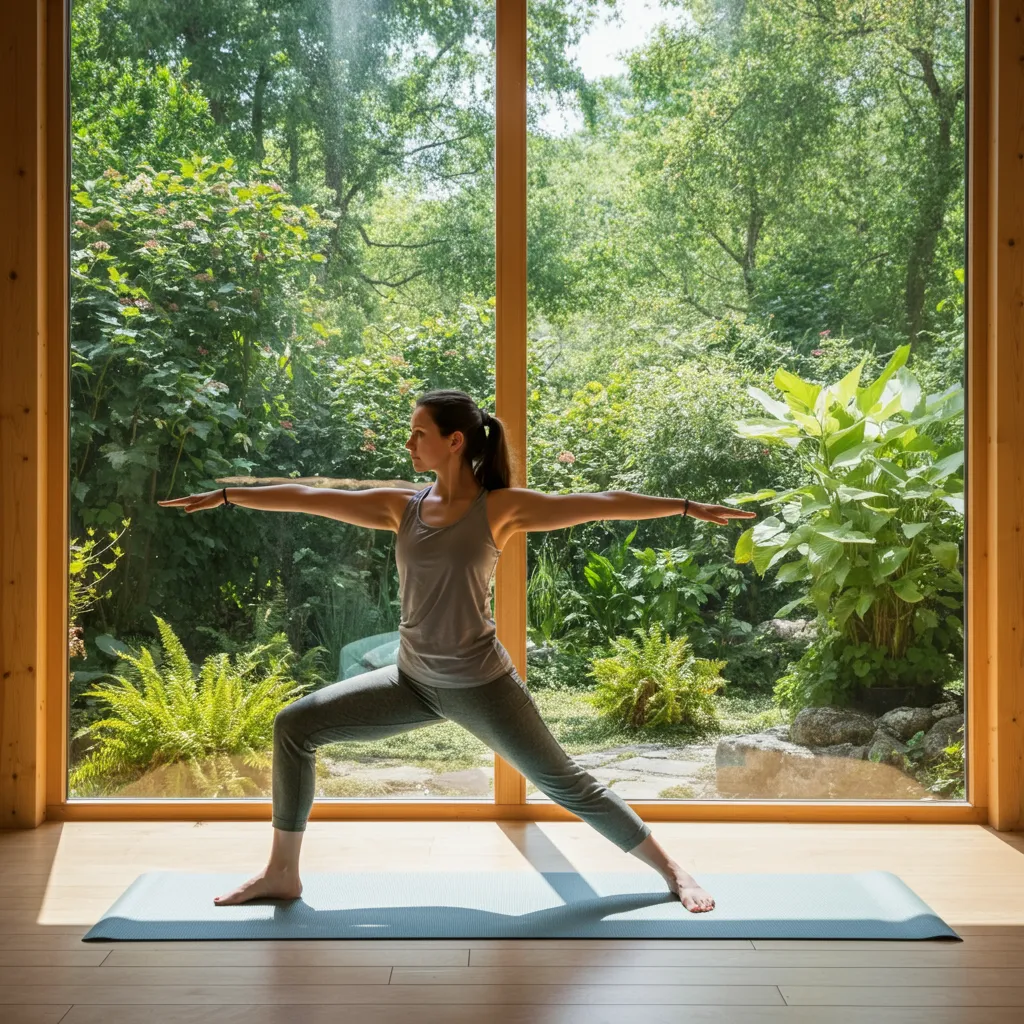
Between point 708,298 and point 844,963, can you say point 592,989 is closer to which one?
point 844,963

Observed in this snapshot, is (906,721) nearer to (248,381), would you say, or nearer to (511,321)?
(511,321)

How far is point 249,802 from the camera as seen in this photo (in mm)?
3871

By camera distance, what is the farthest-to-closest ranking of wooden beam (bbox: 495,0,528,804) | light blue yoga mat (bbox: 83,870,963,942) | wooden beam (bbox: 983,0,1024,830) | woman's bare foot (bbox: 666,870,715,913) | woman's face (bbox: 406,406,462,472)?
1. wooden beam (bbox: 495,0,528,804)
2. wooden beam (bbox: 983,0,1024,830)
3. woman's face (bbox: 406,406,462,472)
4. woman's bare foot (bbox: 666,870,715,913)
5. light blue yoga mat (bbox: 83,870,963,942)

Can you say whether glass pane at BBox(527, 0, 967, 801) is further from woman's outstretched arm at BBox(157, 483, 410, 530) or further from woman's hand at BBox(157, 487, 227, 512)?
woman's hand at BBox(157, 487, 227, 512)

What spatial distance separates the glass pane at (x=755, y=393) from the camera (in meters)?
3.82

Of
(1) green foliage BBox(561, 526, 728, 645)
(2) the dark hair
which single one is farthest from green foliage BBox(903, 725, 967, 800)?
(2) the dark hair

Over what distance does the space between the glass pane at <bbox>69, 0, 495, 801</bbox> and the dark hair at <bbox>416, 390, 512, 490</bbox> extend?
2.18 feet

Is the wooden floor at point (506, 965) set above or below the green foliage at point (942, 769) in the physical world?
below

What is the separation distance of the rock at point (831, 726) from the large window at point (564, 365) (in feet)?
0.05

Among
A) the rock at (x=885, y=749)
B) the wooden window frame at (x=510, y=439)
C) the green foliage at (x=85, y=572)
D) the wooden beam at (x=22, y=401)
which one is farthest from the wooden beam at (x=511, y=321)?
the wooden beam at (x=22, y=401)

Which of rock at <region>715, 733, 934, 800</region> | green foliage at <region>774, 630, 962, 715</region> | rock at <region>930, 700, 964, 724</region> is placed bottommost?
rock at <region>715, 733, 934, 800</region>

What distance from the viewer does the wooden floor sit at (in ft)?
7.92

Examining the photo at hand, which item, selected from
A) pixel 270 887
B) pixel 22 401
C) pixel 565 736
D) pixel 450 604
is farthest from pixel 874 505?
pixel 22 401

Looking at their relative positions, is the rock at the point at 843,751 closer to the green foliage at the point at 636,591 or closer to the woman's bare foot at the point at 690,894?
the green foliage at the point at 636,591
